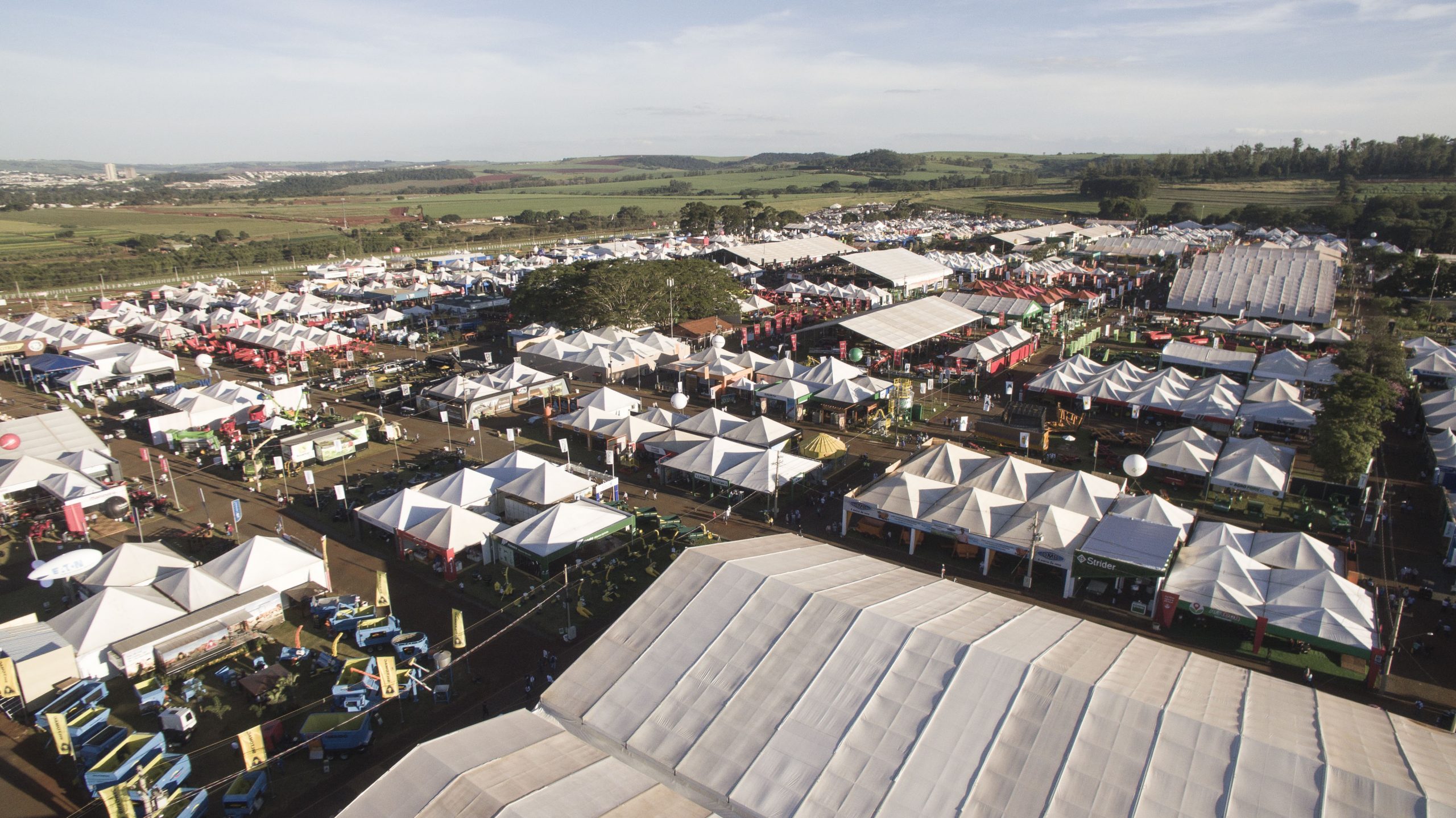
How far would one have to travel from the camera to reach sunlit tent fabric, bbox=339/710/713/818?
9977 mm

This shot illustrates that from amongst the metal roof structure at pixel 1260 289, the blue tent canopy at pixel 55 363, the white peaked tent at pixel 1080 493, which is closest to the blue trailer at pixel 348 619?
the white peaked tent at pixel 1080 493

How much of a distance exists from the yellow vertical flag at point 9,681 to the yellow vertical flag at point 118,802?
5632mm

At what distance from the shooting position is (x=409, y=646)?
16.9 meters

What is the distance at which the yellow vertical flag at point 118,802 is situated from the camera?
11.8 meters

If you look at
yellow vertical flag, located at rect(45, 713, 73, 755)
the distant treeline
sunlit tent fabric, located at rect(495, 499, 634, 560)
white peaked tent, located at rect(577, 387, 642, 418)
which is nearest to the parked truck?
yellow vertical flag, located at rect(45, 713, 73, 755)

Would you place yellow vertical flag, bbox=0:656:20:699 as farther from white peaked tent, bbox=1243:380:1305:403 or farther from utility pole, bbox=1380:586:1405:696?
white peaked tent, bbox=1243:380:1305:403

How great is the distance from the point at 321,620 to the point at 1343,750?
20.4 meters

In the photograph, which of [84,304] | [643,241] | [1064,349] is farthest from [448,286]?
[1064,349]

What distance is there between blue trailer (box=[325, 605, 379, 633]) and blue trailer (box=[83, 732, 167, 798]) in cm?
417

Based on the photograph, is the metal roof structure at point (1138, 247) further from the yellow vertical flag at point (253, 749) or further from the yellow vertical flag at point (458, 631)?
the yellow vertical flag at point (253, 749)

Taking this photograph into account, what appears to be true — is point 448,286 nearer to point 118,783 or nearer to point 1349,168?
point 118,783

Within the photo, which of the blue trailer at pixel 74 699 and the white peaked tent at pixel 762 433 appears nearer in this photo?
the blue trailer at pixel 74 699

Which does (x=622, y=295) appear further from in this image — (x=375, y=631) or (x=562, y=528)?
(x=375, y=631)

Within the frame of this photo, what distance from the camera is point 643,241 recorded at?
100 m
